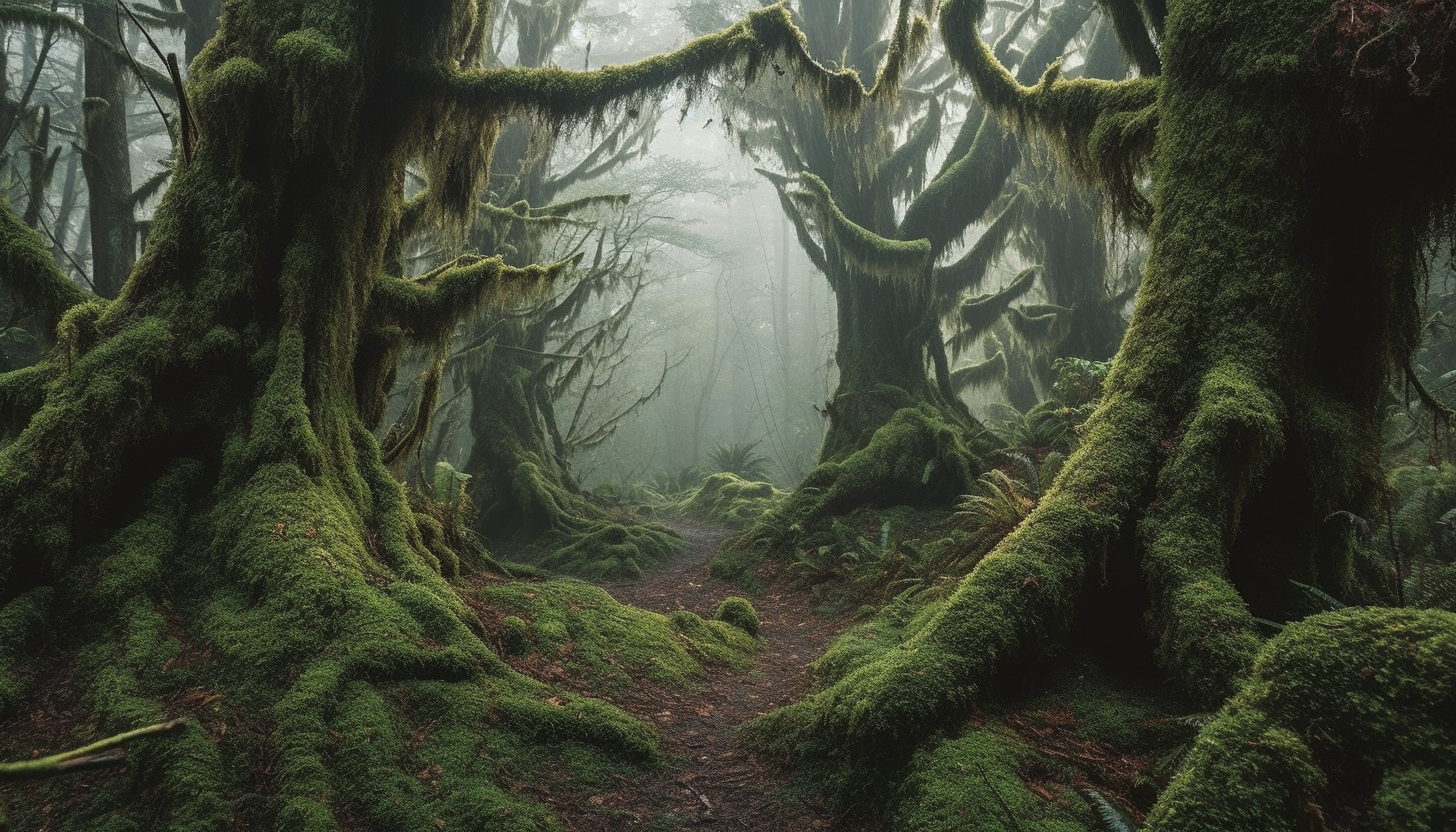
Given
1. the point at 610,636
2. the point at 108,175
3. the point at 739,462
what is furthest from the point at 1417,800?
the point at 739,462

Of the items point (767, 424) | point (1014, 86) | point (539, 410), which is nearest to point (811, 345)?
point (767, 424)

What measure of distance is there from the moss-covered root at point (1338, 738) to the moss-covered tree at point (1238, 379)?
1028 mm

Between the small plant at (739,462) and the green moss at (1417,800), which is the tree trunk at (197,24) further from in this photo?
the small plant at (739,462)

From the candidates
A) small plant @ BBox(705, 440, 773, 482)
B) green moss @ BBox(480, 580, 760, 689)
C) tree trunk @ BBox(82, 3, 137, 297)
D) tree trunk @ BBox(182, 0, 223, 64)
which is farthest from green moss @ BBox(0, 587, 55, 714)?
small plant @ BBox(705, 440, 773, 482)

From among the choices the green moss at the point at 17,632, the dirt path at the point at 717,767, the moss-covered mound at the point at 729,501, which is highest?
the green moss at the point at 17,632

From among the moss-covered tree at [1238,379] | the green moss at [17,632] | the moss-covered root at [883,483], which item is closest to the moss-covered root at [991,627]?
the moss-covered tree at [1238,379]

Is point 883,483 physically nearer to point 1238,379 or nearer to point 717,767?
point 1238,379

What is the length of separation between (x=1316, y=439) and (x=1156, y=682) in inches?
Result: 66.7

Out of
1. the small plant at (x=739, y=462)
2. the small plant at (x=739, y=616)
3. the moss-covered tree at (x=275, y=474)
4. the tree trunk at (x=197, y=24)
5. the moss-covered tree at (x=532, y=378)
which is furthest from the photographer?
the small plant at (x=739, y=462)

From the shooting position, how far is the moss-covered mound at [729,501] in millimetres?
18625

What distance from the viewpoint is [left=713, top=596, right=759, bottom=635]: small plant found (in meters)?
7.65

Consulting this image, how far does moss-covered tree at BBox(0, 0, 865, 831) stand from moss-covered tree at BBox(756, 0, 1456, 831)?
210 centimetres

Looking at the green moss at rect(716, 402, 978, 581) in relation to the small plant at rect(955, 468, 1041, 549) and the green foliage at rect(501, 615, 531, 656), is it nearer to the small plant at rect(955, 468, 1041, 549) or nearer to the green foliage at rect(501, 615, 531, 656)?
the small plant at rect(955, 468, 1041, 549)

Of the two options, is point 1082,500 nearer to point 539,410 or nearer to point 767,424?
point 539,410
